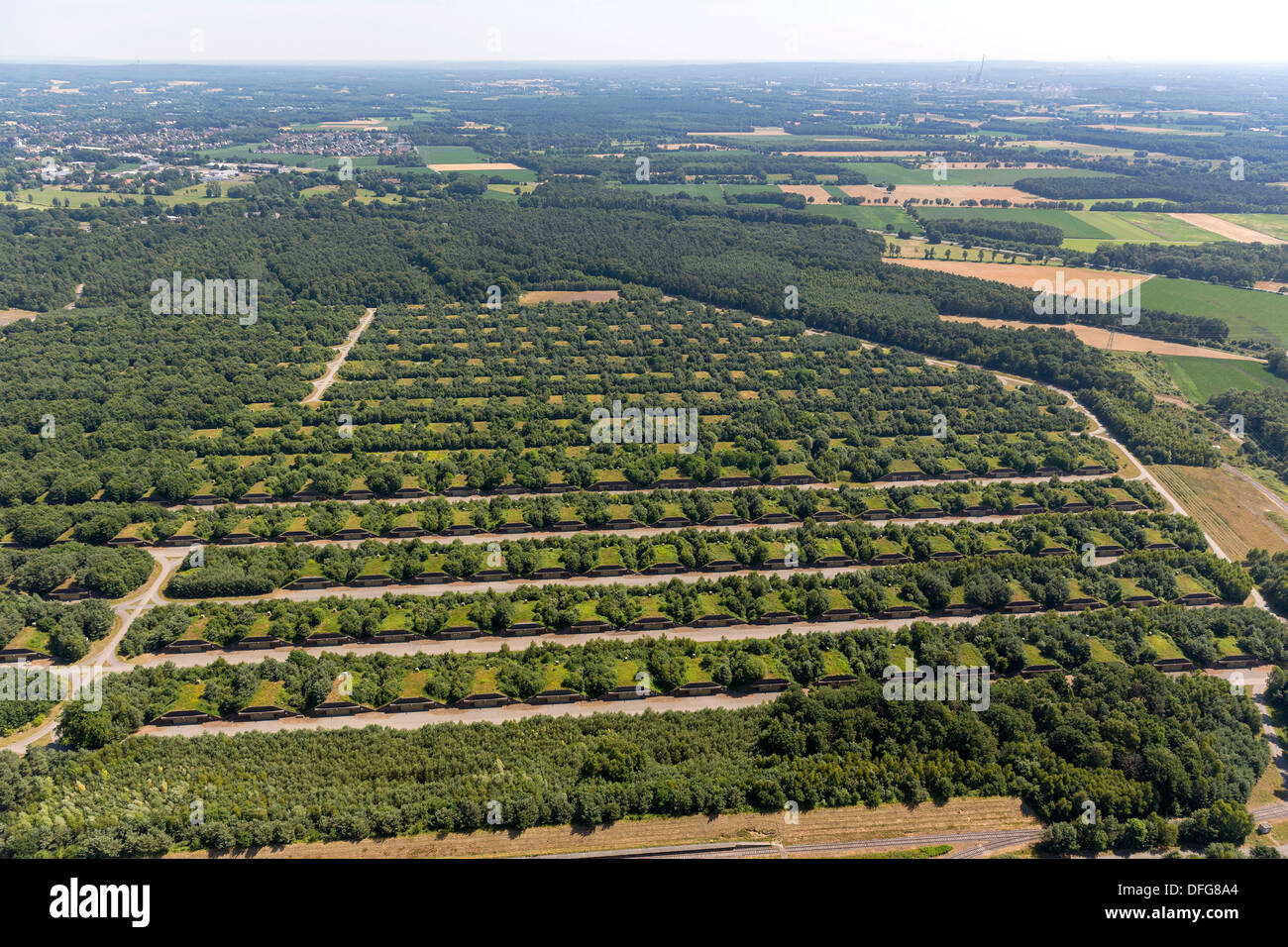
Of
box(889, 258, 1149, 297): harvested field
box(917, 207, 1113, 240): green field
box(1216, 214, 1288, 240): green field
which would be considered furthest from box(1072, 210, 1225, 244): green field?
box(889, 258, 1149, 297): harvested field

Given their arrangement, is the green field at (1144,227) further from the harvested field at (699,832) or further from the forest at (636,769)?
the harvested field at (699,832)

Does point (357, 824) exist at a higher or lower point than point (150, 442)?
lower

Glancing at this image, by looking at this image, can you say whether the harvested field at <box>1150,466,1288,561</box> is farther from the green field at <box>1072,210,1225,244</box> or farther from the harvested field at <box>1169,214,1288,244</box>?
the harvested field at <box>1169,214,1288,244</box>

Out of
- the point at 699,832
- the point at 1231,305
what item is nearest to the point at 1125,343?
the point at 1231,305

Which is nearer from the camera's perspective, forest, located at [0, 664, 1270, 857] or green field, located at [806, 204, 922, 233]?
forest, located at [0, 664, 1270, 857]

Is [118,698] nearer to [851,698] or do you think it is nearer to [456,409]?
[456,409]

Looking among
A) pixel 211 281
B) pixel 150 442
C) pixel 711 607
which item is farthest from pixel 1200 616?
pixel 211 281

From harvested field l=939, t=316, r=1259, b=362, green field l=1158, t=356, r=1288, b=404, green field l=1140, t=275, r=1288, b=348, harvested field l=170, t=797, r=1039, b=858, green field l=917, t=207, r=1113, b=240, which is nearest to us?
harvested field l=170, t=797, r=1039, b=858

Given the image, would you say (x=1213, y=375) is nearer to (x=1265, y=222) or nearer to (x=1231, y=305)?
(x=1231, y=305)
